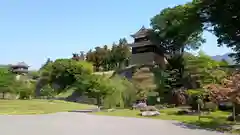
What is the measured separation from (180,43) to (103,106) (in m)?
14.7

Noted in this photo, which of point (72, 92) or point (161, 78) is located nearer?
point (161, 78)

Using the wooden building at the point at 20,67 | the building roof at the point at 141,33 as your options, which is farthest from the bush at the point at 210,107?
the wooden building at the point at 20,67

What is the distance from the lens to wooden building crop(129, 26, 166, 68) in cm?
4116

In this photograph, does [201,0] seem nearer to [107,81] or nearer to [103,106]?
[107,81]

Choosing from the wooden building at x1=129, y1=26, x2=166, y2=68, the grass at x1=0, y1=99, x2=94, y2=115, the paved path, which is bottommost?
the paved path

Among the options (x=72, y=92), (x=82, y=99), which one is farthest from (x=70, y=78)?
(x=82, y=99)

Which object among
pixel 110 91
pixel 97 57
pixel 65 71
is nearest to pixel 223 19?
pixel 110 91

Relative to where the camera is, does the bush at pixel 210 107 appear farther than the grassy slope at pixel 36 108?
No

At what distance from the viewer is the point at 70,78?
165 ft

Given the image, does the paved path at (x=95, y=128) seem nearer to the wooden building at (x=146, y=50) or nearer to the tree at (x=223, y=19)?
the tree at (x=223, y=19)

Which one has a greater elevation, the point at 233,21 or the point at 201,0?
the point at 201,0

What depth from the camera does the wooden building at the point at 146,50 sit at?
41.2 metres

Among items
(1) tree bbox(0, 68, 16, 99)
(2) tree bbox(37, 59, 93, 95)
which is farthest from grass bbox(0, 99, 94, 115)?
(2) tree bbox(37, 59, 93, 95)

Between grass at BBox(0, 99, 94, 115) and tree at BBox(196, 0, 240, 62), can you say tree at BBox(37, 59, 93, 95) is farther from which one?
tree at BBox(196, 0, 240, 62)
